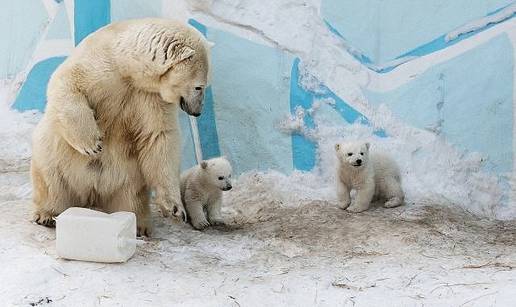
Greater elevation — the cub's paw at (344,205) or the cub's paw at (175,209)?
the cub's paw at (175,209)

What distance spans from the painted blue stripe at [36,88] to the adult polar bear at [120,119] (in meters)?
1.58

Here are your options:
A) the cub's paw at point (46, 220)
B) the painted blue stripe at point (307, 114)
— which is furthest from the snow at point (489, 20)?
the cub's paw at point (46, 220)

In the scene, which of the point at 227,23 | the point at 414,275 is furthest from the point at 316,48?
the point at 414,275

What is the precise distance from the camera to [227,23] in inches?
230

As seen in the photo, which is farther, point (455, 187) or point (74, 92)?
point (455, 187)

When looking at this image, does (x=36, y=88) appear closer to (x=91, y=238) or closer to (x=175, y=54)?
(x=175, y=54)

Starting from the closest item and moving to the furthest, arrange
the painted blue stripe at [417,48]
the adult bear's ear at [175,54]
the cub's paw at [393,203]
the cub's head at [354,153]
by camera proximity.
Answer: the adult bear's ear at [175,54] → the cub's head at [354,153] → the cub's paw at [393,203] → the painted blue stripe at [417,48]

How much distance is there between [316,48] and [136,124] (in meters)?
1.79

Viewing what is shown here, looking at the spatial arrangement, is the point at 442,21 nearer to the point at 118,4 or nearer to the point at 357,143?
the point at 357,143

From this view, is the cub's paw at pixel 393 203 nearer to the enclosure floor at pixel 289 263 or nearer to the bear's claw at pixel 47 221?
the enclosure floor at pixel 289 263

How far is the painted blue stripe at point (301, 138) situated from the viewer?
573 centimetres

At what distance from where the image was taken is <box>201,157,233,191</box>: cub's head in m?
5.05

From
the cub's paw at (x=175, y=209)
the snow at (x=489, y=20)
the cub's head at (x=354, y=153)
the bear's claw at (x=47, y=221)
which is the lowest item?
the bear's claw at (x=47, y=221)

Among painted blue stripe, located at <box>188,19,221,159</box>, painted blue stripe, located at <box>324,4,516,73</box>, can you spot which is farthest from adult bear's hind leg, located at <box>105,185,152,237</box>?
painted blue stripe, located at <box>324,4,516,73</box>
